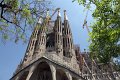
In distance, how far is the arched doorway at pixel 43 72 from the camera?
3728 centimetres

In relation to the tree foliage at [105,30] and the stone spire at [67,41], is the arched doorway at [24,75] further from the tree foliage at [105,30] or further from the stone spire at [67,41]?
the tree foliage at [105,30]

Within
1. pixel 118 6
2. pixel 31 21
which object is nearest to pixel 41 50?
pixel 118 6

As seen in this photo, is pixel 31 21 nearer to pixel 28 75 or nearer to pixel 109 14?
pixel 109 14

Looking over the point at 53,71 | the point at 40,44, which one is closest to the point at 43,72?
the point at 53,71

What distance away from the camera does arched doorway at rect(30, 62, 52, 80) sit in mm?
37281

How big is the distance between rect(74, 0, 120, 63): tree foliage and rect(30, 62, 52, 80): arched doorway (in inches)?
884

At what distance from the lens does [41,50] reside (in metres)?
43.3

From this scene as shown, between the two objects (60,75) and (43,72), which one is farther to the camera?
(43,72)

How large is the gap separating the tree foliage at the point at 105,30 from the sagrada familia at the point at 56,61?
14.5 metres

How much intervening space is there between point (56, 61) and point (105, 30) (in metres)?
23.8

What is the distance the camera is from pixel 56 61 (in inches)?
1479

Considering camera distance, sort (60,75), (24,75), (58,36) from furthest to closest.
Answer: (58,36)
(24,75)
(60,75)

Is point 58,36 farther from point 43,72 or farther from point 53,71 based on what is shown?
point 53,71

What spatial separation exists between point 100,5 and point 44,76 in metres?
25.2
